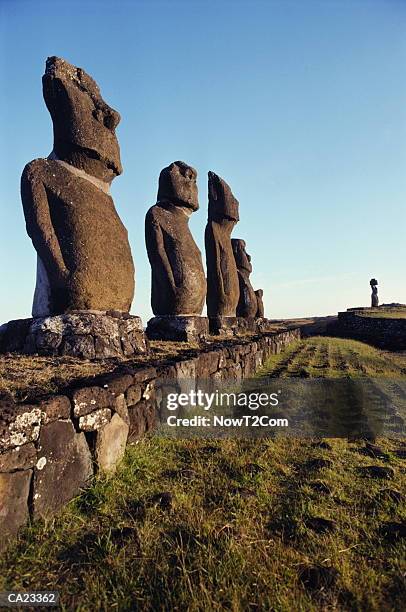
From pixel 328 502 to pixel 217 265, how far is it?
29.3ft

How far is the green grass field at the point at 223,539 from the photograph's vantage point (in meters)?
1.61

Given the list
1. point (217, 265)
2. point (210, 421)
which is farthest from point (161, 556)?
point (217, 265)

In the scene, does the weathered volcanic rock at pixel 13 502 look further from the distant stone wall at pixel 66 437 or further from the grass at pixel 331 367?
the grass at pixel 331 367

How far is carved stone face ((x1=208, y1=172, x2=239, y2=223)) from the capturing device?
11.7 metres

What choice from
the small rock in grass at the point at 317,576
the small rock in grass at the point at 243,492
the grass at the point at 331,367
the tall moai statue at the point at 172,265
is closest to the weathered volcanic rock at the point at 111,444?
the small rock in grass at the point at 243,492

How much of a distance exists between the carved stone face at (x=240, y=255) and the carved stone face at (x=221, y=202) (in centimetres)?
381

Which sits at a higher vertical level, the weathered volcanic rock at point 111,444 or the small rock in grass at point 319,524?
the weathered volcanic rock at point 111,444

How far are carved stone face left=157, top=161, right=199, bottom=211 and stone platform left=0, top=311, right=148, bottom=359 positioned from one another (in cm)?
392

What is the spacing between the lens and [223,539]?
1946 mm

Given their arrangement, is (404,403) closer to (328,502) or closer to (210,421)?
(210,421)

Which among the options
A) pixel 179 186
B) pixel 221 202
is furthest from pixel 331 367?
pixel 221 202

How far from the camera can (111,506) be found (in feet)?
7.59

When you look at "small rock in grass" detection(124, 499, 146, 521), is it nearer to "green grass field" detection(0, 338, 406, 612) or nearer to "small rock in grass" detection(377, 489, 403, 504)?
"green grass field" detection(0, 338, 406, 612)

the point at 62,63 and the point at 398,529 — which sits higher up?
the point at 62,63
